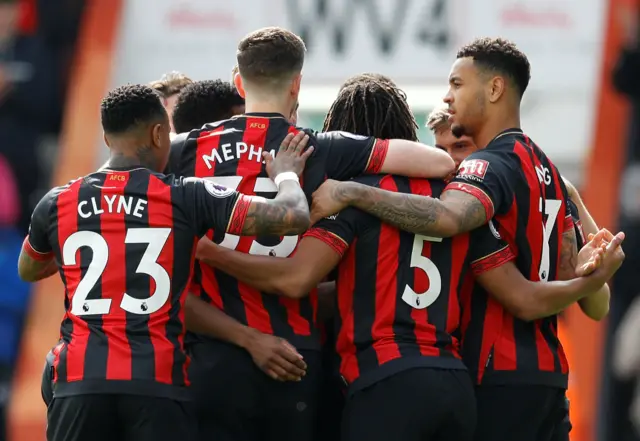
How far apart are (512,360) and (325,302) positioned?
0.75 meters

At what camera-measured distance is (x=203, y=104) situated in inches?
203

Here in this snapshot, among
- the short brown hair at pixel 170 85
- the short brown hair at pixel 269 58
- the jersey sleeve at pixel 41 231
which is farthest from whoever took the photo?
the short brown hair at pixel 170 85

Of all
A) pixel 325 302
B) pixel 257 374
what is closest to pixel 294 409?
pixel 257 374

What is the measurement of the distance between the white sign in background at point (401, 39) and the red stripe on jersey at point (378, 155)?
21.5 ft

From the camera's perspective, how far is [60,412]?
423 centimetres

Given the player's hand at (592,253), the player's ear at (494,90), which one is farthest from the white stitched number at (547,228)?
the player's ear at (494,90)

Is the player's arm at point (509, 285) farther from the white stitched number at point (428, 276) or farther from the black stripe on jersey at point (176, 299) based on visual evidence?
the black stripe on jersey at point (176, 299)

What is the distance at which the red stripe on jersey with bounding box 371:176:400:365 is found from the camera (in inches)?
173

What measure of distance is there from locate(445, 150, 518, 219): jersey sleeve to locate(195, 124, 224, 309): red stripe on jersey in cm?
87

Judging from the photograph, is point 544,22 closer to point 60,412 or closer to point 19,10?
point 19,10

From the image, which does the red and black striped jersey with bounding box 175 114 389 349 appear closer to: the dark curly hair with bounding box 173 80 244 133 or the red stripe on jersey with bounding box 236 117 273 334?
the red stripe on jersey with bounding box 236 117 273 334

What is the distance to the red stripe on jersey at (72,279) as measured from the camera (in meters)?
A: 4.23

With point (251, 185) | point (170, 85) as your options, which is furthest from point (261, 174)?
point (170, 85)

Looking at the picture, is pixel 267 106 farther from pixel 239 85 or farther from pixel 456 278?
pixel 456 278
